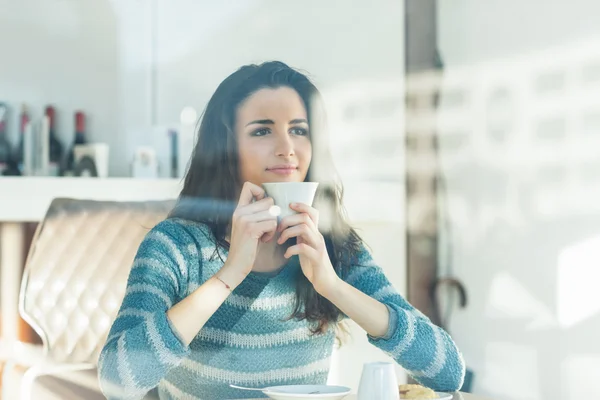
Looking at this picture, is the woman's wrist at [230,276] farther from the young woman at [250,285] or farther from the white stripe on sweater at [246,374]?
the white stripe on sweater at [246,374]

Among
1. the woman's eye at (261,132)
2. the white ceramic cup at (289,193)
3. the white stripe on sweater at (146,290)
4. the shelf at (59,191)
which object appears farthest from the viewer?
the shelf at (59,191)

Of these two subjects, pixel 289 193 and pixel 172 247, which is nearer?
pixel 289 193

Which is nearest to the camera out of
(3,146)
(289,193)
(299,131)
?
(289,193)

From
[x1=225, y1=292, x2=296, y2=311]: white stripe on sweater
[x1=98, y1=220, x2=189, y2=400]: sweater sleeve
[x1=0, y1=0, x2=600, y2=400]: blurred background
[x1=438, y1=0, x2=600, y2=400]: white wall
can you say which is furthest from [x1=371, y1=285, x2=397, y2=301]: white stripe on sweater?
[x1=438, y1=0, x2=600, y2=400]: white wall

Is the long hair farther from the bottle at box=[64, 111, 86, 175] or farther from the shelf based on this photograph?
the bottle at box=[64, 111, 86, 175]

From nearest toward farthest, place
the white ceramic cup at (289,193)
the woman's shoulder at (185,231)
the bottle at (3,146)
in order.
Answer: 1. the white ceramic cup at (289,193)
2. the woman's shoulder at (185,231)
3. the bottle at (3,146)

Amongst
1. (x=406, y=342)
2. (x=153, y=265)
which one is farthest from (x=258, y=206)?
(x=406, y=342)

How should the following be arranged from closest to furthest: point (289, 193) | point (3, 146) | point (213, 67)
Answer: point (289, 193), point (3, 146), point (213, 67)

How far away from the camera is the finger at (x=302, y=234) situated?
3.67 ft

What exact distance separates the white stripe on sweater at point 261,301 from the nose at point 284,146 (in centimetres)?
24

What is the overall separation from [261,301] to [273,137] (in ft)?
0.91

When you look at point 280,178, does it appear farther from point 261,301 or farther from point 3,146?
point 3,146

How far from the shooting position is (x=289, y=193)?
1.09 metres

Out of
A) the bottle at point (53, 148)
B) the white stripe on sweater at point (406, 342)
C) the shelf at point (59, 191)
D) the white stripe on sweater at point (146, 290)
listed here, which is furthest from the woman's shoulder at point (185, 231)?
the bottle at point (53, 148)
